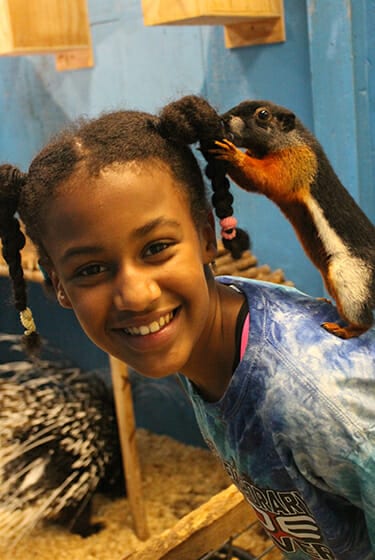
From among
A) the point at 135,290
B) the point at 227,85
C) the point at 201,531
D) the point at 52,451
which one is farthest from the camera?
the point at 52,451

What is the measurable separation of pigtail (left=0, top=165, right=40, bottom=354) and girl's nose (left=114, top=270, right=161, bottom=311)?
23cm

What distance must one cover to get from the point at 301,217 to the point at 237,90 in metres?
1.21

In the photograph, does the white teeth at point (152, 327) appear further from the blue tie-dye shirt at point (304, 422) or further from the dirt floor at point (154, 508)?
the dirt floor at point (154, 508)

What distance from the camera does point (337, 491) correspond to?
33.1 inches

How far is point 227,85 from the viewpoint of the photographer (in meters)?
2.06

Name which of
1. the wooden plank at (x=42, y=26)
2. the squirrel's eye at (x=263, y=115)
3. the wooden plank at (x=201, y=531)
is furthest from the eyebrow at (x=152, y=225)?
the wooden plank at (x=42, y=26)

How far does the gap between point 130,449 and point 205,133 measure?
162cm

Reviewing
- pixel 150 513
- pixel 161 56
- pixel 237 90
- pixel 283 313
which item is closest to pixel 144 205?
pixel 283 313

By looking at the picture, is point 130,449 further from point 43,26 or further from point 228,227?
point 228,227

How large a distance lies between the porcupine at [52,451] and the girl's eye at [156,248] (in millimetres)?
1491

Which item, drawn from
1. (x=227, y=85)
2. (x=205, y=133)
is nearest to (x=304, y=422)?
(x=205, y=133)

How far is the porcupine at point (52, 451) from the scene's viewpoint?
2.18m

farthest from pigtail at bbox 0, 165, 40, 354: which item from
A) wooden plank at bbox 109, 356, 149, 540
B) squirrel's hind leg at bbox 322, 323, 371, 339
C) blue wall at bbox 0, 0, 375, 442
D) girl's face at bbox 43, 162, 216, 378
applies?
wooden plank at bbox 109, 356, 149, 540

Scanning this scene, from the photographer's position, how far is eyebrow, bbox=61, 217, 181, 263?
0.80m
